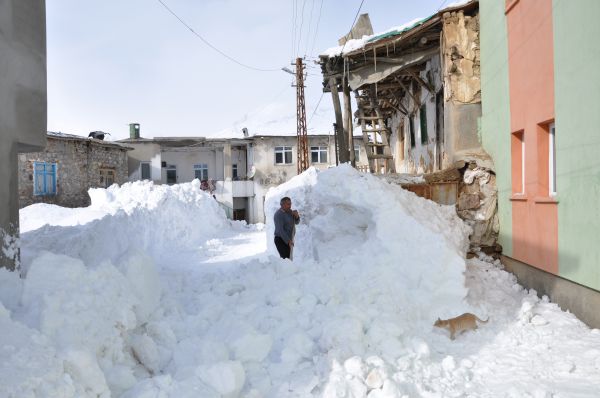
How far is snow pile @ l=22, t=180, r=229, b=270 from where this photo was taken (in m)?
12.7

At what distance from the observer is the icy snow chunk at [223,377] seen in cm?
368

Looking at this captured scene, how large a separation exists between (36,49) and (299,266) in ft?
15.0

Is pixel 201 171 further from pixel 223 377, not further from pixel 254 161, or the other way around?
pixel 223 377

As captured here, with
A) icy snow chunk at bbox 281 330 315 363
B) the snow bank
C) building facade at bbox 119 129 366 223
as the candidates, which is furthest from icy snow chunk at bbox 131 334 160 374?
building facade at bbox 119 129 366 223

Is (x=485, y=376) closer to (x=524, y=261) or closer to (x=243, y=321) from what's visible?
(x=243, y=321)

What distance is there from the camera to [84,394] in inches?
122

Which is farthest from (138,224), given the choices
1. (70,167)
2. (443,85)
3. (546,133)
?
(546,133)

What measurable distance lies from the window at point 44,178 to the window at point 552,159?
18321mm

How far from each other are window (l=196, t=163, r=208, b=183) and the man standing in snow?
82.7ft

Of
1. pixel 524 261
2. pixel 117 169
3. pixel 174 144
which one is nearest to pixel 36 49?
pixel 524 261

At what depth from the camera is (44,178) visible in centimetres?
1878

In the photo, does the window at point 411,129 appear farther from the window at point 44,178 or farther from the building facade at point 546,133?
the window at point 44,178

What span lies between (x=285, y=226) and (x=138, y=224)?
37.5 ft

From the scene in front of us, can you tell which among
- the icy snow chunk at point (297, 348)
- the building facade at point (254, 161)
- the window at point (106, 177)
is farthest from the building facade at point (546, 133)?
the building facade at point (254, 161)
